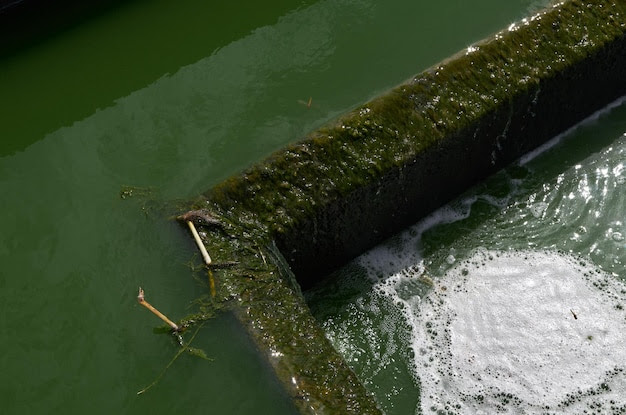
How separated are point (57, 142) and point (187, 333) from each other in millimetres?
1595

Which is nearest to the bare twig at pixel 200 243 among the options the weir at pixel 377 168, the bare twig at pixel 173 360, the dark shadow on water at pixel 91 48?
the weir at pixel 377 168

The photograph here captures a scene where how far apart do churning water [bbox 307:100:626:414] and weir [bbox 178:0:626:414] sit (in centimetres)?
18

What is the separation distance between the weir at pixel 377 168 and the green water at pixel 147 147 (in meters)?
0.17

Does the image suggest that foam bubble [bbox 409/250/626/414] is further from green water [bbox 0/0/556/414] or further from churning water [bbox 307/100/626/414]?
green water [bbox 0/0/556/414]

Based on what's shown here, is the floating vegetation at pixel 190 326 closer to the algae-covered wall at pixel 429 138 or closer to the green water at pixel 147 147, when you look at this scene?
the green water at pixel 147 147

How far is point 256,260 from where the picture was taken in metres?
3.34

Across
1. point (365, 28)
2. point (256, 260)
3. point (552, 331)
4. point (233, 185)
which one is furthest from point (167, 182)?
point (552, 331)

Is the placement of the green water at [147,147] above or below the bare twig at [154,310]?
above

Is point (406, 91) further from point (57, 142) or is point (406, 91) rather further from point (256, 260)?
point (57, 142)

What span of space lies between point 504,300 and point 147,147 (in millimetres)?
2139

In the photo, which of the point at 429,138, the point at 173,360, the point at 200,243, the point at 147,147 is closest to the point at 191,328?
the point at 173,360

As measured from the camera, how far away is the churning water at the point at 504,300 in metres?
3.50

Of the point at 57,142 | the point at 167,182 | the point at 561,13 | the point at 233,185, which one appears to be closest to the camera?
the point at 233,185

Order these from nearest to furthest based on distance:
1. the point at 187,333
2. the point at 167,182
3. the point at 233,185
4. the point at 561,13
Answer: the point at 187,333, the point at 233,185, the point at 167,182, the point at 561,13
